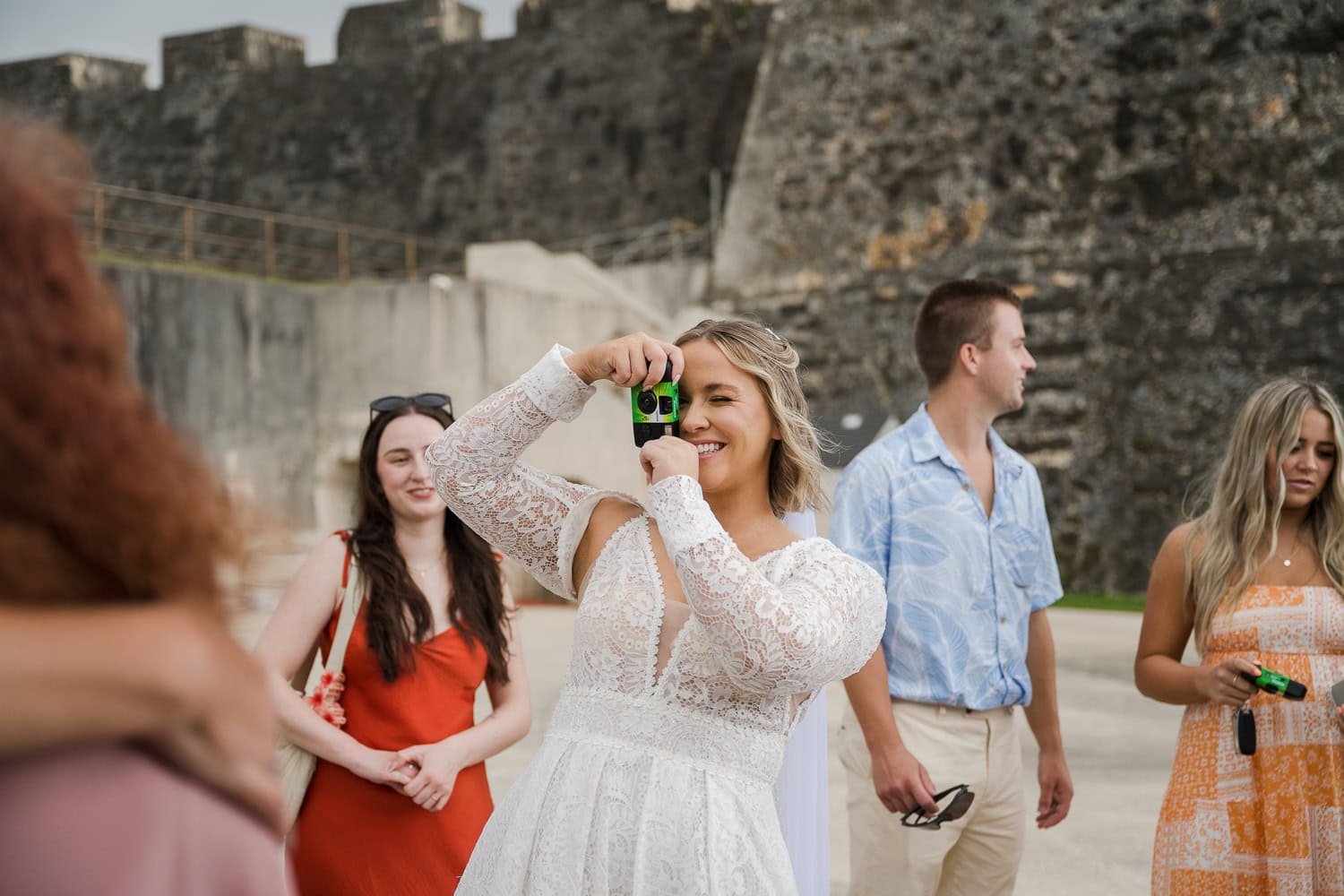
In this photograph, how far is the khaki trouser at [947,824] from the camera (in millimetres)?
3232

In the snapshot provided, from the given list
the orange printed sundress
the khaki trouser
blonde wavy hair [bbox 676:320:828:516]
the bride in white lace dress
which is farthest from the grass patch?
the bride in white lace dress

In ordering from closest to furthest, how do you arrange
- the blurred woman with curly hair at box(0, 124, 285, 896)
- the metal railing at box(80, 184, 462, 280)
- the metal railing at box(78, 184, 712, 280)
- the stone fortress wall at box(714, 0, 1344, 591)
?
1. the blurred woman with curly hair at box(0, 124, 285, 896)
2. the stone fortress wall at box(714, 0, 1344, 591)
3. the metal railing at box(78, 184, 712, 280)
4. the metal railing at box(80, 184, 462, 280)

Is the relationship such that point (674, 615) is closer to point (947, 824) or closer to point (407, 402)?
point (407, 402)

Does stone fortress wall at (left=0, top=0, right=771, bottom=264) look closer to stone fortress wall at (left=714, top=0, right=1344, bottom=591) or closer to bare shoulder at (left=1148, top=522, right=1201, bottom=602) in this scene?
stone fortress wall at (left=714, top=0, right=1344, bottom=591)

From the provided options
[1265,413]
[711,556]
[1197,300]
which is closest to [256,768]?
[711,556]

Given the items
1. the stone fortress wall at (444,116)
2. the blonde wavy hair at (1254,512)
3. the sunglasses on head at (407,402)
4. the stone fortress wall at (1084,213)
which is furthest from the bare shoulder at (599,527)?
the stone fortress wall at (444,116)

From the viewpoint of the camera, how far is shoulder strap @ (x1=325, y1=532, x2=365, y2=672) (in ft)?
9.30

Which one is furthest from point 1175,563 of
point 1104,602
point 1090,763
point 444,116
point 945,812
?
point 444,116

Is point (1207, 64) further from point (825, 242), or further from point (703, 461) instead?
point (703, 461)

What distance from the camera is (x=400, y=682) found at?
2.88m

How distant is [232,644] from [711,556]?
98 cm

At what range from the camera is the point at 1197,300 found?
39.2 feet

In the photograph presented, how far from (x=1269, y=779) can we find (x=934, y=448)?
1070 mm

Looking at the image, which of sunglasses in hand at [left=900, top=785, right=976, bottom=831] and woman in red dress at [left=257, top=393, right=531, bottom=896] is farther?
sunglasses in hand at [left=900, top=785, right=976, bottom=831]
